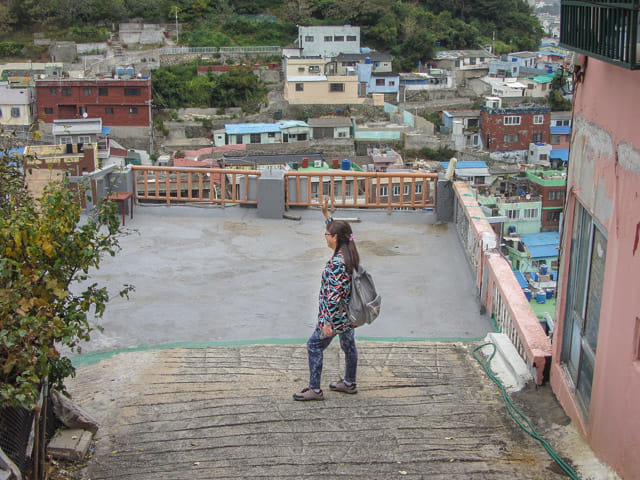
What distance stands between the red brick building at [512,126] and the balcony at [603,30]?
46385 millimetres

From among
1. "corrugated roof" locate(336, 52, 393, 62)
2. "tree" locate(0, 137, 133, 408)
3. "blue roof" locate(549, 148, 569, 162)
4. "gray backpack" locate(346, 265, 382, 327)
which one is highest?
"corrugated roof" locate(336, 52, 393, 62)

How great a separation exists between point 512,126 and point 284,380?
46695 mm

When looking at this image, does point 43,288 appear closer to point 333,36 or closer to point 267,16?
point 333,36

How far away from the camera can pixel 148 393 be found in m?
4.99

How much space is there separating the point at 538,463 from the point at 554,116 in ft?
174

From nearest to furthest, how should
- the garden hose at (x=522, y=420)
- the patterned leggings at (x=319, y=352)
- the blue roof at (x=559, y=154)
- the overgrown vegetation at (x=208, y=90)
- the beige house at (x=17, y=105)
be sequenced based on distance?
the garden hose at (x=522, y=420) < the patterned leggings at (x=319, y=352) < the beige house at (x=17, y=105) < the blue roof at (x=559, y=154) < the overgrown vegetation at (x=208, y=90)

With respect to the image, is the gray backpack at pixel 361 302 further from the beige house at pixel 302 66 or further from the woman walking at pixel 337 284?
the beige house at pixel 302 66

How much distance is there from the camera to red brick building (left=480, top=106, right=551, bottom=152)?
49188 mm

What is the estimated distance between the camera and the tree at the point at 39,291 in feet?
10.8

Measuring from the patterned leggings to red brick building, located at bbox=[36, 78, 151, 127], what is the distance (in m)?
42.2

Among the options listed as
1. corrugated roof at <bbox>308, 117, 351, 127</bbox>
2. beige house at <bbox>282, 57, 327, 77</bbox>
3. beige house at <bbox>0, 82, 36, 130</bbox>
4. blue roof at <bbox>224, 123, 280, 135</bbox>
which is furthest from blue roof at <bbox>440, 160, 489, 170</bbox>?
beige house at <bbox>0, 82, 36, 130</bbox>

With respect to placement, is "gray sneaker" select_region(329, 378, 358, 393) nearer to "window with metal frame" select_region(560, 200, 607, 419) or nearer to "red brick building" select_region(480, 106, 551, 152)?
"window with metal frame" select_region(560, 200, 607, 419)

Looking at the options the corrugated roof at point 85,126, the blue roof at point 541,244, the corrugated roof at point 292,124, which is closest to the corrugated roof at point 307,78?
the corrugated roof at point 292,124

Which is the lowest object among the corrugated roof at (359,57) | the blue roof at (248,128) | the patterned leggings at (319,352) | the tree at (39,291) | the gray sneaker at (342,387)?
the blue roof at (248,128)
